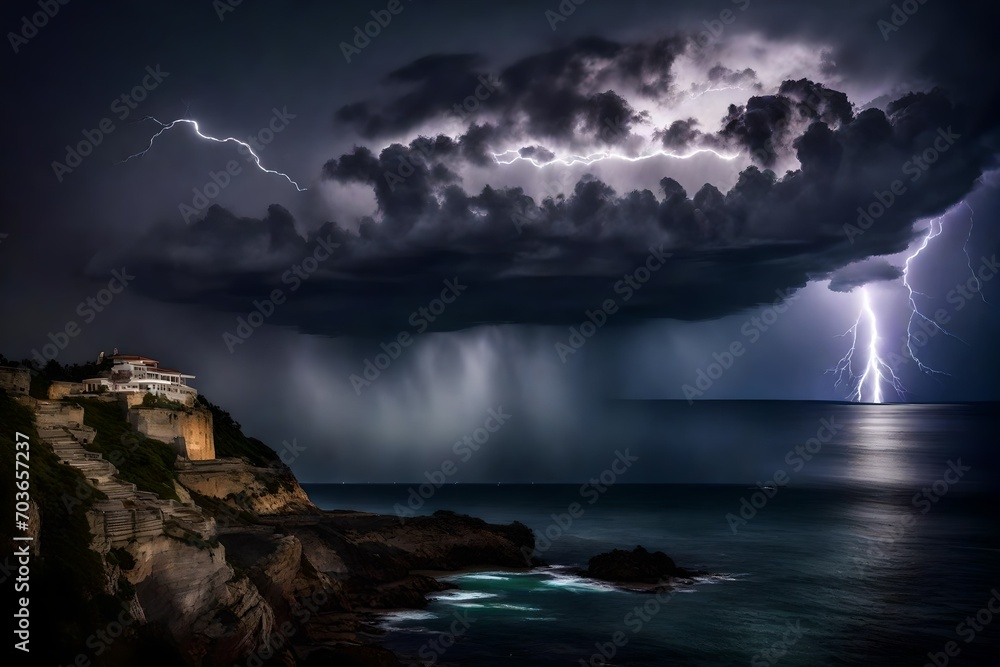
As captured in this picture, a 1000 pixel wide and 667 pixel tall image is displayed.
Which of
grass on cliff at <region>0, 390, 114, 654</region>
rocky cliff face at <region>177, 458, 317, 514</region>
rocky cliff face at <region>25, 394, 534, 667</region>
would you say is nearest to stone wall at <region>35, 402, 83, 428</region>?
rocky cliff face at <region>25, 394, 534, 667</region>

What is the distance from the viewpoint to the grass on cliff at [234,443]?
96.4 meters

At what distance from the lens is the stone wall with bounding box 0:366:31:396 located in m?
54.8

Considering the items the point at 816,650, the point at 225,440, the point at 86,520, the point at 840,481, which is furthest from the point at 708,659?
the point at 840,481

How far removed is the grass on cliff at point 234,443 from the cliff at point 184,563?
809 inches

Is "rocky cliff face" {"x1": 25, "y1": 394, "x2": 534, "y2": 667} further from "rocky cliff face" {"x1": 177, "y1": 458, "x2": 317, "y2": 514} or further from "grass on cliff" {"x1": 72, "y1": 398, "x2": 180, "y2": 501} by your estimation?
"grass on cliff" {"x1": 72, "y1": 398, "x2": 180, "y2": 501}

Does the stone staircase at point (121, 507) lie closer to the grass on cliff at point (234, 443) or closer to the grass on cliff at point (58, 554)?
the grass on cliff at point (58, 554)

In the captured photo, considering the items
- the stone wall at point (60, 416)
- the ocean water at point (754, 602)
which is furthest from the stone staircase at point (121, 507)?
the ocean water at point (754, 602)

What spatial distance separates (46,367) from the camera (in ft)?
293

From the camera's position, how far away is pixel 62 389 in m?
70.4

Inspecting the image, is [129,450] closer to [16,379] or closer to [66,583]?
[16,379]

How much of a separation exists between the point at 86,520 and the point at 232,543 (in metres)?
17.2

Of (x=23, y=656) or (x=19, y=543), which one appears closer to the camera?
(x=23, y=656)

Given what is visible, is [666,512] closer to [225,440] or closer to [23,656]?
[225,440]

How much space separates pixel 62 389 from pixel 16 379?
15.9 meters
